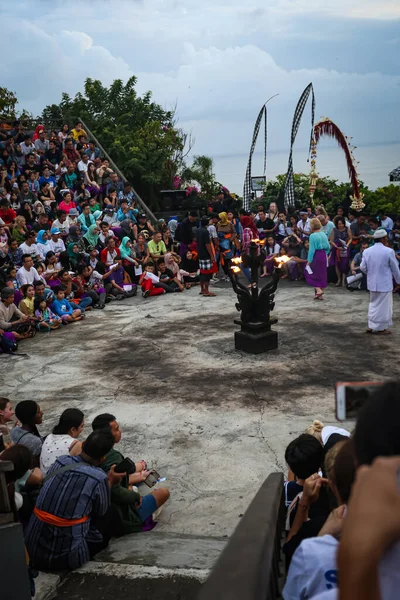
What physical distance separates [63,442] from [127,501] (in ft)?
2.43

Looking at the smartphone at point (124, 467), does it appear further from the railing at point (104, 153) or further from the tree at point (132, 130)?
the tree at point (132, 130)

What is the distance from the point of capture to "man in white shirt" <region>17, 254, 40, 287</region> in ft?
37.4

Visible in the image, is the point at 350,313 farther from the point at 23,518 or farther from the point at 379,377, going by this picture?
the point at 23,518

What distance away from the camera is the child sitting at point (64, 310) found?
11344 millimetres

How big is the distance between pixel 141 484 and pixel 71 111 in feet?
75.4

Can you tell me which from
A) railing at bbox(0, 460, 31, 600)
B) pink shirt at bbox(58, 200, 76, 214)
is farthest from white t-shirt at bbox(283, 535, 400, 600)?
pink shirt at bbox(58, 200, 76, 214)

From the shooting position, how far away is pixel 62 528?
3830 mm

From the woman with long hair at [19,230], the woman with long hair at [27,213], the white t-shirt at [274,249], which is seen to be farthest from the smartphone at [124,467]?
the white t-shirt at [274,249]

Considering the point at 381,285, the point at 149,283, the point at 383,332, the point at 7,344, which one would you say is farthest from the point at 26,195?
the point at 383,332

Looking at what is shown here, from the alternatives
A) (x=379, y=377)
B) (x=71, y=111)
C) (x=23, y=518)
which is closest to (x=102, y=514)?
(x=23, y=518)

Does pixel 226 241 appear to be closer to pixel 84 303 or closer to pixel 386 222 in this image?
pixel 386 222

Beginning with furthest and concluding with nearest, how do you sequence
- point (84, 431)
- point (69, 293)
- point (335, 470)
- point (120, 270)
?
point (120, 270) → point (69, 293) → point (84, 431) → point (335, 470)

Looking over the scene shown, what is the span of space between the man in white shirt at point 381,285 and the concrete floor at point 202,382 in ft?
0.87

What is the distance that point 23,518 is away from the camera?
14.0ft
